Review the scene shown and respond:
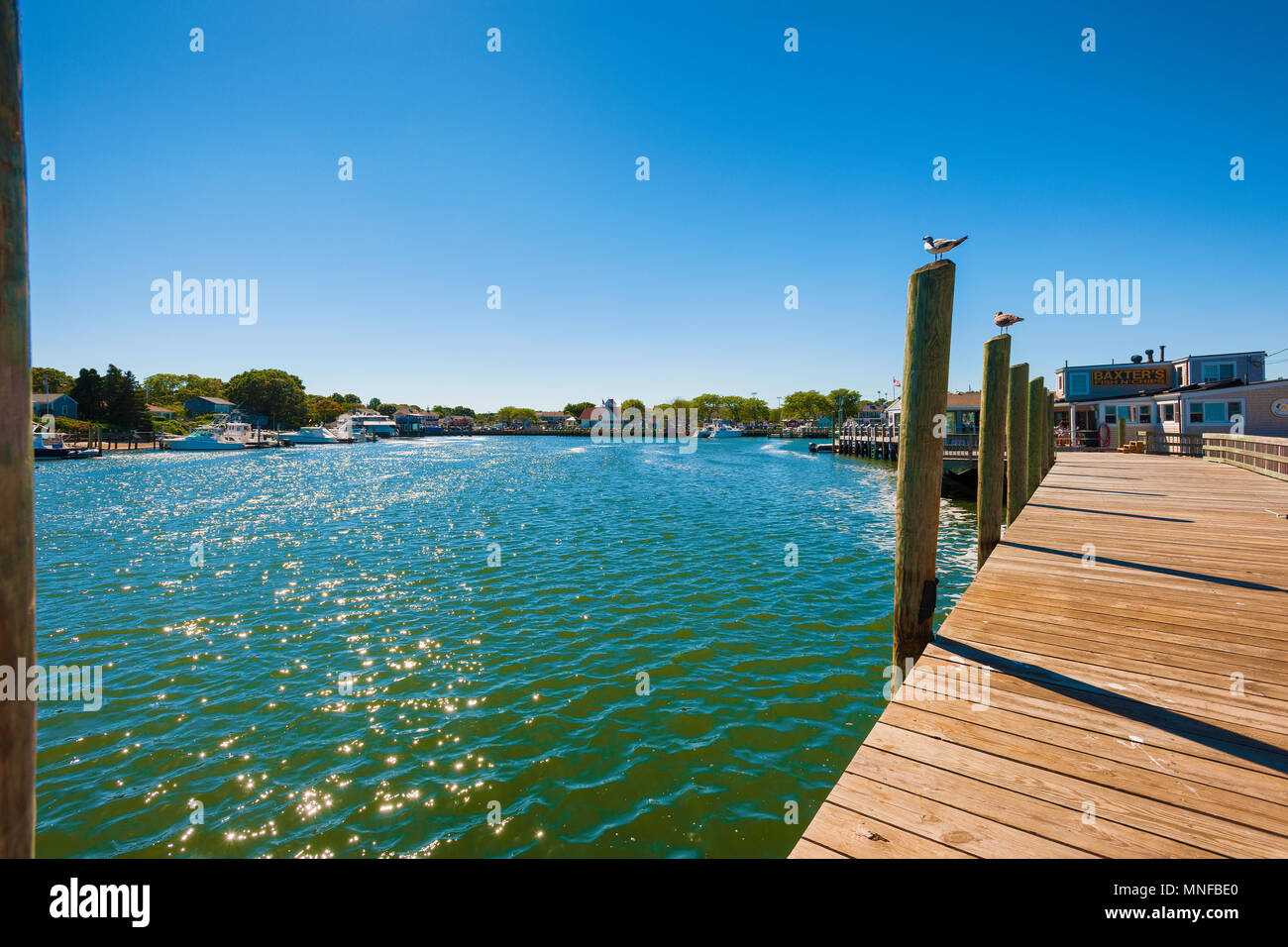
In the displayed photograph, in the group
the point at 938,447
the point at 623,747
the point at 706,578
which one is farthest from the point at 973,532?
the point at 623,747

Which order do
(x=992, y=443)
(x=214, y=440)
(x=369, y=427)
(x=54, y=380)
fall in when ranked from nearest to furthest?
(x=992, y=443) → (x=214, y=440) → (x=54, y=380) → (x=369, y=427)

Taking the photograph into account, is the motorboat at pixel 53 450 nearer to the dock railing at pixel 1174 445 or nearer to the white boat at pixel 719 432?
the dock railing at pixel 1174 445

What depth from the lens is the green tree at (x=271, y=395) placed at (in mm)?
121188

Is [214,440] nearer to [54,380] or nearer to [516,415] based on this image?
[54,380]

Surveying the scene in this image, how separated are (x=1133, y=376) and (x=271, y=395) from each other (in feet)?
482

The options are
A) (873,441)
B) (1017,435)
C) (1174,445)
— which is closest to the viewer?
(1017,435)

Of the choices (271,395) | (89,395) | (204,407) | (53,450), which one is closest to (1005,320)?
(53,450)

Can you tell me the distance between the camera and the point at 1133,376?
37062mm

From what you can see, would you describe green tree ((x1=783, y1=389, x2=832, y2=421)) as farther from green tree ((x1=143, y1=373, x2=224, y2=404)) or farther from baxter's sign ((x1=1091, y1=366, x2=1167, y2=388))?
green tree ((x1=143, y1=373, x2=224, y2=404))

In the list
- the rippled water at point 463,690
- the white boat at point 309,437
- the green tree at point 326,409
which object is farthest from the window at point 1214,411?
the green tree at point 326,409

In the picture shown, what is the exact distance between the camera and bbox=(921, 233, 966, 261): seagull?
591 cm

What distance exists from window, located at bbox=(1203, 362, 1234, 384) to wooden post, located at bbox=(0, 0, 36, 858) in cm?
4939
